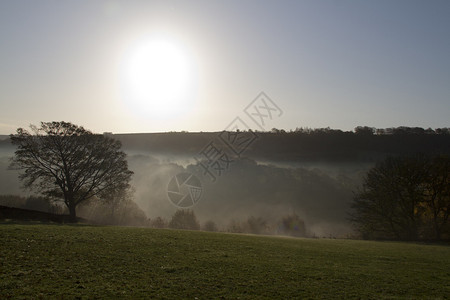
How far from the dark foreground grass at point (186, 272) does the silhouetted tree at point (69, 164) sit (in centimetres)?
2713

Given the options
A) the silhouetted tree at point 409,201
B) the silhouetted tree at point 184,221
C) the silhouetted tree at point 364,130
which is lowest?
the silhouetted tree at point 184,221

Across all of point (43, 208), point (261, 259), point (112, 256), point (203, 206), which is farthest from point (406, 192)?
point (203, 206)

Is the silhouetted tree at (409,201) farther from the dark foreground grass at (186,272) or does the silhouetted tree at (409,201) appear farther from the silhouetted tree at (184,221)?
the silhouetted tree at (184,221)

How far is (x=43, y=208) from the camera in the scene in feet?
237

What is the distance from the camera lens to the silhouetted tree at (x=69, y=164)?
42.2 meters

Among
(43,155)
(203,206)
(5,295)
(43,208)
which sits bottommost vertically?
(203,206)

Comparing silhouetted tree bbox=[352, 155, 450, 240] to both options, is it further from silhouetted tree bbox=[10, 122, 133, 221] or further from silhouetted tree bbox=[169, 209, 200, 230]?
silhouetted tree bbox=[169, 209, 200, 230]

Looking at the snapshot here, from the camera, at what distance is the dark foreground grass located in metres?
11.0

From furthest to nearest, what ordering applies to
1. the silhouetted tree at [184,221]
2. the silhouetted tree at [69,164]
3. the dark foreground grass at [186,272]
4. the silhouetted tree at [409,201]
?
the silhouetted tree at [184,221], the silhouetted tree at [409,201], the silhouetted tree at [69,164], the dark foreground grass at [186,272]

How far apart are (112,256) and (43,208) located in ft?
228

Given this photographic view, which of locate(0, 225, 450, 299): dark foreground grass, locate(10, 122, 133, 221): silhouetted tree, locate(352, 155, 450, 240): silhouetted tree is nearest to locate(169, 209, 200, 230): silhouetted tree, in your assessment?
locate(10, 122, 133, 221): silhouetted tree

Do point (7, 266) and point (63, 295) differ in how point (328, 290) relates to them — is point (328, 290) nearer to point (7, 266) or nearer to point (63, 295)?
point (63, 295)

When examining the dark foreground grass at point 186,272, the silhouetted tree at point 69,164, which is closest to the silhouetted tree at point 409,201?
the dark foreground grass at point 186,272

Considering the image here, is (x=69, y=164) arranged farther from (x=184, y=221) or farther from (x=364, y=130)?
(x=364, y=130)
